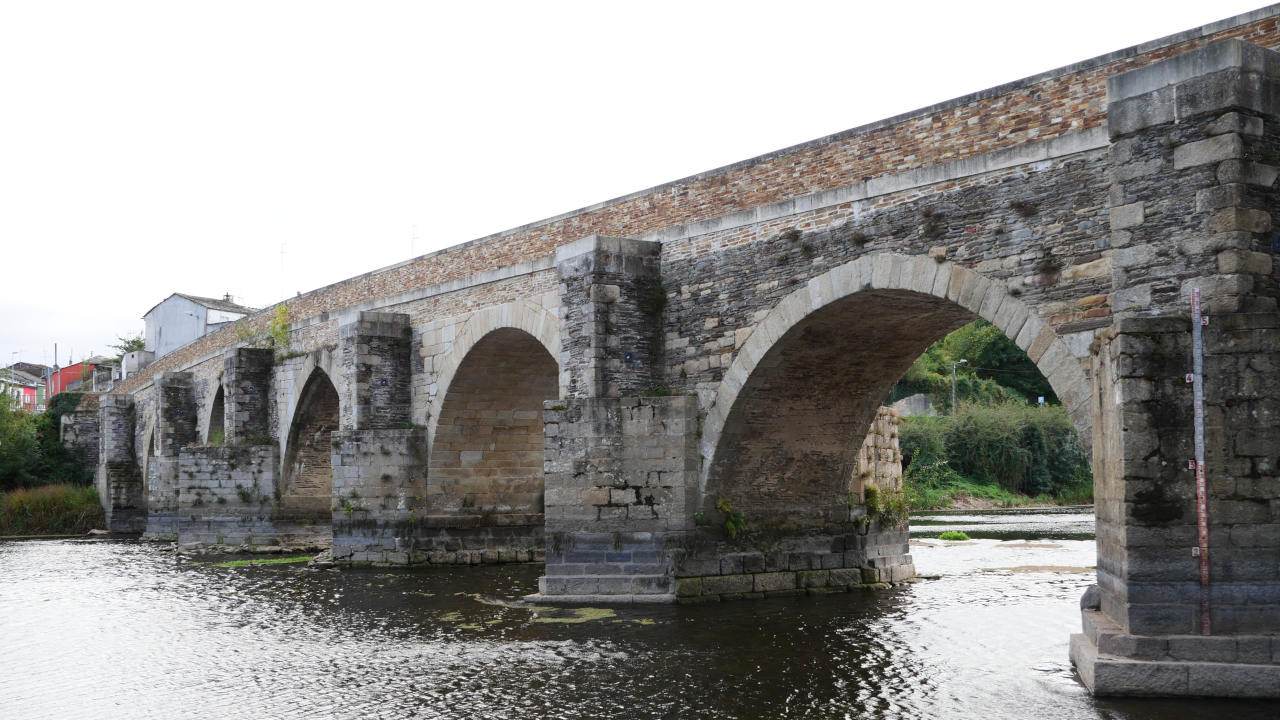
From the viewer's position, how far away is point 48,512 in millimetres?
31906

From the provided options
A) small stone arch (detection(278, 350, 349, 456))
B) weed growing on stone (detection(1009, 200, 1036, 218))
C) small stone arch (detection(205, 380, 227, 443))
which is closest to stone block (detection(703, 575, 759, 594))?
weed growing on stone (detection(1009, 200, 1036, 218))

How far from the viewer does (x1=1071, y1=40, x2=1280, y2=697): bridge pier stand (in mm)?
6801

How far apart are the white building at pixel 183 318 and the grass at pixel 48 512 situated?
9.69 m

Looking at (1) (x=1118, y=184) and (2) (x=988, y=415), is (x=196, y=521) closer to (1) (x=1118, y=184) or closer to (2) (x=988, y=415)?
(1) (x=1118, y=184)

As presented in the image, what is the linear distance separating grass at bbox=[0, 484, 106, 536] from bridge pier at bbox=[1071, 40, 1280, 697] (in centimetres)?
3077

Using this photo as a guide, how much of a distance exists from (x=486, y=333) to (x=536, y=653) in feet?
22.5

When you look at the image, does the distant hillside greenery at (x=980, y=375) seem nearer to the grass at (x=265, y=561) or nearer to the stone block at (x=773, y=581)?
the grass at (x=265, y=561)

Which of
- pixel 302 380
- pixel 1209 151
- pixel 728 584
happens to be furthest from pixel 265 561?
pixel 1209 151

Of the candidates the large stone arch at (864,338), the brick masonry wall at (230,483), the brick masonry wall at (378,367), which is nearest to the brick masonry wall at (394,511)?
the brick masonry wall at (378,367)

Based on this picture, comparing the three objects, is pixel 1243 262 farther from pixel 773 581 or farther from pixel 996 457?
pixel 996 457

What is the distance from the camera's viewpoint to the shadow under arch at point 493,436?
17.1 metres

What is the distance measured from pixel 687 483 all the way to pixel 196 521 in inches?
549

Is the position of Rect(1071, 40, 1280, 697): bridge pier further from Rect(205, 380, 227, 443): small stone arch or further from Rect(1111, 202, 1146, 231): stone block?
Rect(205, 380, 227, 443): small stone arch

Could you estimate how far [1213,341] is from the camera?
6.99 meters
